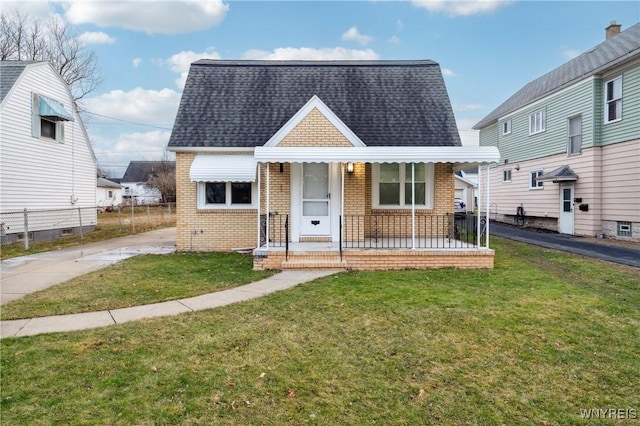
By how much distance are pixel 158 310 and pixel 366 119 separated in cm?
978

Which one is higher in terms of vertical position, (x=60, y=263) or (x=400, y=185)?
(x=400, y=185)

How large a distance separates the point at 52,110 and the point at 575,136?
80.8 feet

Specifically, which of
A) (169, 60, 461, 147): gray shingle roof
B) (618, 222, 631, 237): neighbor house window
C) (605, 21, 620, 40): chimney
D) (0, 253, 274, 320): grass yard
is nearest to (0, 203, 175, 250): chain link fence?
(0, 253, 274, 320): grass yard

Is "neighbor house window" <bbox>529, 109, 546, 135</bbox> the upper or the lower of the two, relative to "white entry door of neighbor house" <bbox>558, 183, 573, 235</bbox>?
upper

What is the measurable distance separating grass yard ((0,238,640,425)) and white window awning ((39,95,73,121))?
15.1 m

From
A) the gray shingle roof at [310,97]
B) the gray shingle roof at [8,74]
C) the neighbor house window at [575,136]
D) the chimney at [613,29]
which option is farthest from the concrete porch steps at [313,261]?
the chimney at [613,29]

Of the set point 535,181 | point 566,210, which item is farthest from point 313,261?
point 535,181

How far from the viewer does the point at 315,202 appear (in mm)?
11391

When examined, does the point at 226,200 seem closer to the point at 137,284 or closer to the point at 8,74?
the point at 137,284

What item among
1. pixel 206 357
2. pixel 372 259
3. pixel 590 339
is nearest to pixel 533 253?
pixel 372 259

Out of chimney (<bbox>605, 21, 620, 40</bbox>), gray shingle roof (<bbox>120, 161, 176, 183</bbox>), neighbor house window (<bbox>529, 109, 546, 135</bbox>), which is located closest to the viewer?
chimney (<bbox>605, 21, 620, 40</bbox>)

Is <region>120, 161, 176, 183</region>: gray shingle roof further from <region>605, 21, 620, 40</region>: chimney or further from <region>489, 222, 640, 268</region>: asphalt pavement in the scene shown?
<region>605, 21, 620, 40</region>: chimney

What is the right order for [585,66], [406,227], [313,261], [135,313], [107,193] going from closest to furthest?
1. [135,313]
2. [313,261]
3. [406,227]
4. [585,66]
5. [107,193]

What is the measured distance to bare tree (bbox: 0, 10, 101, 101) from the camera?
2770 centimetres
